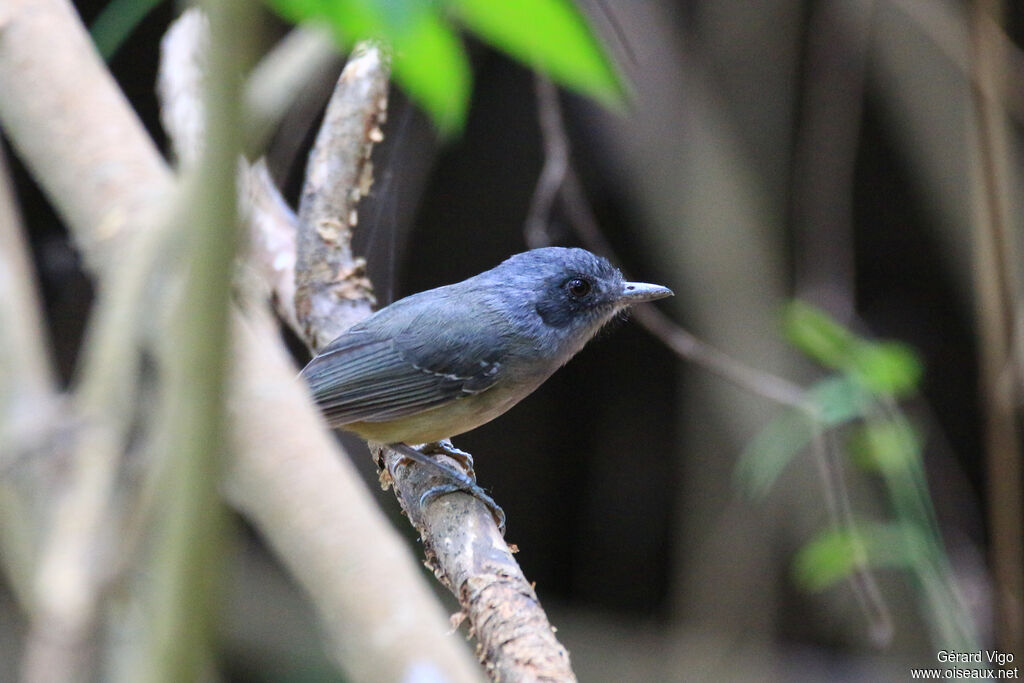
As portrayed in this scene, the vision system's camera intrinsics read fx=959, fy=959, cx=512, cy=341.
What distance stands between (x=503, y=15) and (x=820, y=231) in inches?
196

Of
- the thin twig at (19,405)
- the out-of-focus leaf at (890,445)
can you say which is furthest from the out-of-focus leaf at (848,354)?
the thin twig at (19,405)

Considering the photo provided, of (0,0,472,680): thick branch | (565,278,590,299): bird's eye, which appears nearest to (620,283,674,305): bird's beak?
(565,278,590,299): bird's eye

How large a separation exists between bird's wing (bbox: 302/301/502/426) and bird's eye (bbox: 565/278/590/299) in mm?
328

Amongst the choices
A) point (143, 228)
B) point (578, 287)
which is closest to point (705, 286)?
point (578, 287)

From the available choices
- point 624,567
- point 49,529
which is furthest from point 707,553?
point 49,529

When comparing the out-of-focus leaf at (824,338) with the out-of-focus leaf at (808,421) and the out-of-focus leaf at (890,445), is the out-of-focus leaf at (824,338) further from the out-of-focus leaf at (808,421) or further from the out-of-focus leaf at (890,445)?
the out-of-focus leaf at (890,445)

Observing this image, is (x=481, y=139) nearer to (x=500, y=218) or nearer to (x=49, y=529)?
(x=500, y=218)

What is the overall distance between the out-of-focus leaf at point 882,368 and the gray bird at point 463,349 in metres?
0.75

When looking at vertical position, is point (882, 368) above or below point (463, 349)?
Answer: below

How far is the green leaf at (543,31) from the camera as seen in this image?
682mm

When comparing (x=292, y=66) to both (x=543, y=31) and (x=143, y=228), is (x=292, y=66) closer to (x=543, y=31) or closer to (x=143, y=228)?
(x=143, y=228)

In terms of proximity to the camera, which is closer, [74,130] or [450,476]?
[74,130]

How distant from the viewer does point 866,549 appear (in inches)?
138

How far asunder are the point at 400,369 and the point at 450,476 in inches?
16.4
